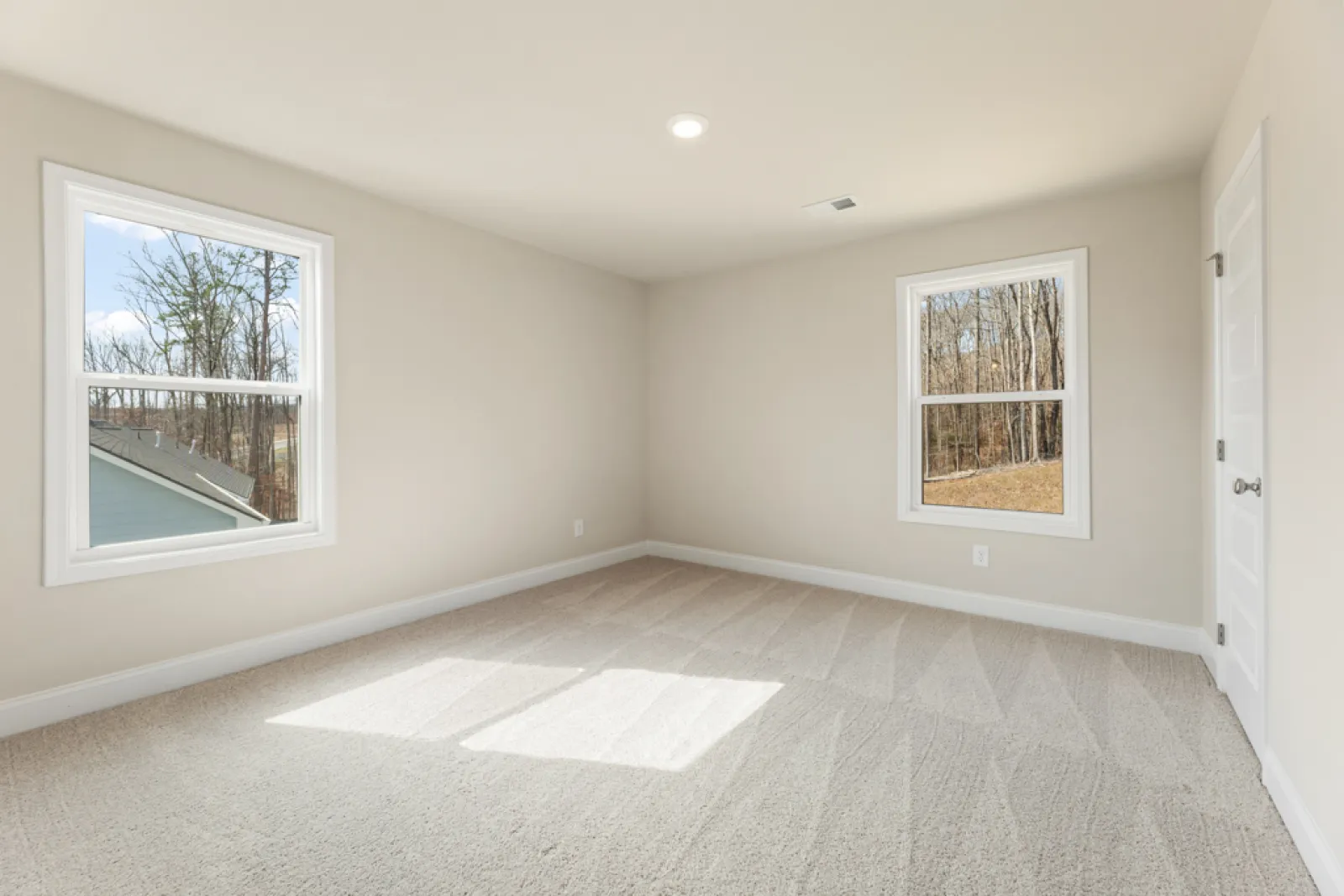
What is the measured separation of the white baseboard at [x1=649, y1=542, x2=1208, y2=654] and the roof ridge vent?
2.34m

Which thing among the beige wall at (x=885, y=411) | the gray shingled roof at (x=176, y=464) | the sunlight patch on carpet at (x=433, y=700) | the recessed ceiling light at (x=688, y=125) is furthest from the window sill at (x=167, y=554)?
the beige wall at (x=885, y=411)

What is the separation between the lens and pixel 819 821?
1.75 metres

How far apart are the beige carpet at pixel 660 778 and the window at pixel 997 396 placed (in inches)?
35.8

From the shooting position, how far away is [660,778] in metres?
1.97

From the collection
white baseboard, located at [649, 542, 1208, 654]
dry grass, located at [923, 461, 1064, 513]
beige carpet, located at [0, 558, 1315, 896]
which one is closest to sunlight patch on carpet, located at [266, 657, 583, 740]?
beige carpet, located at [0, 558, 1315, 896]

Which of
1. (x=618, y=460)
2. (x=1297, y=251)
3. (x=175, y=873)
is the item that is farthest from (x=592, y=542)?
(x=1297, y=251)

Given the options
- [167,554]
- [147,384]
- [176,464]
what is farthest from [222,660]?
[147,384]

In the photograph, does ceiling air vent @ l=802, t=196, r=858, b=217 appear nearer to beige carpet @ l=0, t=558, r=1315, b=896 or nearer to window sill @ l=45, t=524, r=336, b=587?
beige carpet @ l=0, t=558, r=1315, b=896

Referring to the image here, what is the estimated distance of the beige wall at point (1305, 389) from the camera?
1437mm

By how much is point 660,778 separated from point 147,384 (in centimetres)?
267

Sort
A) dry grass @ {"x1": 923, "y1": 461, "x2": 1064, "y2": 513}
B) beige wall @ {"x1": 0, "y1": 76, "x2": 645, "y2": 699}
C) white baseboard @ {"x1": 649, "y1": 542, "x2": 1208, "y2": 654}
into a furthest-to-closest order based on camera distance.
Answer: dry grass @ {"x1": 923, "y1": 461, "x2": 1064, "y2": 513} → white baseboard @ {"x1": 649, "y1": 542, "x2": 1208, "y2": 654} → beige wall @ {"x1": 0, "y1": 76, "x2": 645, "y2": 699}

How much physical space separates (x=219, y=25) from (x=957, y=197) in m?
3.34

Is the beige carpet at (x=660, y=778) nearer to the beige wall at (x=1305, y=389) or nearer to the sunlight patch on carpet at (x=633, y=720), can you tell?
the sunlight patch on carpet at (x=633, y=720)

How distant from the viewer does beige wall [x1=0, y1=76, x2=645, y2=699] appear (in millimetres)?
2266
